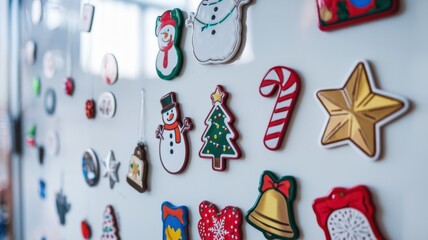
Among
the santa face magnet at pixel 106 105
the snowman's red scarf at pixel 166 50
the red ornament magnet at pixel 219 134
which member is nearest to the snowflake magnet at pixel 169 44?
the snowman's red scarf at pixel 166 50

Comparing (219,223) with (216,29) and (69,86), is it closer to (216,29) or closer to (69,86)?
(216,29)

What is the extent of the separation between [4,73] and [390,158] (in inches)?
74.3

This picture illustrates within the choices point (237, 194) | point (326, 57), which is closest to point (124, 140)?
point (237, 194)

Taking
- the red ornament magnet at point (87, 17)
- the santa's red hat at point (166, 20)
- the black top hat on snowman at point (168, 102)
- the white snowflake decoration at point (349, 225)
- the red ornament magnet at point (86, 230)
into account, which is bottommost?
the red ornament magnet at point (86, 230)

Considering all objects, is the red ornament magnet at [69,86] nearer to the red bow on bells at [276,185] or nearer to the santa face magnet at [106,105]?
Answer: the santa face magnet at [106,105]

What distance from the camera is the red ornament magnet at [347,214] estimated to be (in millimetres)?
389

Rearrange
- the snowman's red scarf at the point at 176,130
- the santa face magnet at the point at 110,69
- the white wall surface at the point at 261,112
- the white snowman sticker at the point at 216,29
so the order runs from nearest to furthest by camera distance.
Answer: the white wall surface at the point at 261,112, the white snowman sticker at the point at 216,29, the snowman's red scarf at the point at 176,130, the santa face magnet at the point at 110,69

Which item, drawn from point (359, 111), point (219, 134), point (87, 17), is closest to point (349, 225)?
point (359, 111)

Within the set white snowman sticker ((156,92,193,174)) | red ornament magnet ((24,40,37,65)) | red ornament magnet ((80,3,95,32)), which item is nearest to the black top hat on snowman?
white snowman sticker ((156,92,193,174))

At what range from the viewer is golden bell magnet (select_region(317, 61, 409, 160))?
377mm

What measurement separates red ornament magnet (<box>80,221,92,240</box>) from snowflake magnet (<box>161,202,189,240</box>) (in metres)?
0.41

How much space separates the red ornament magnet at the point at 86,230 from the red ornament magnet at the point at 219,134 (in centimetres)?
58

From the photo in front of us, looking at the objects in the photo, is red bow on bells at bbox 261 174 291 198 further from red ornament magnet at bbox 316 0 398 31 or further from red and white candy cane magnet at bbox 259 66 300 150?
red ornament magnet at bbox 316 0 398 31

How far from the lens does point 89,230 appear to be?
968mm
